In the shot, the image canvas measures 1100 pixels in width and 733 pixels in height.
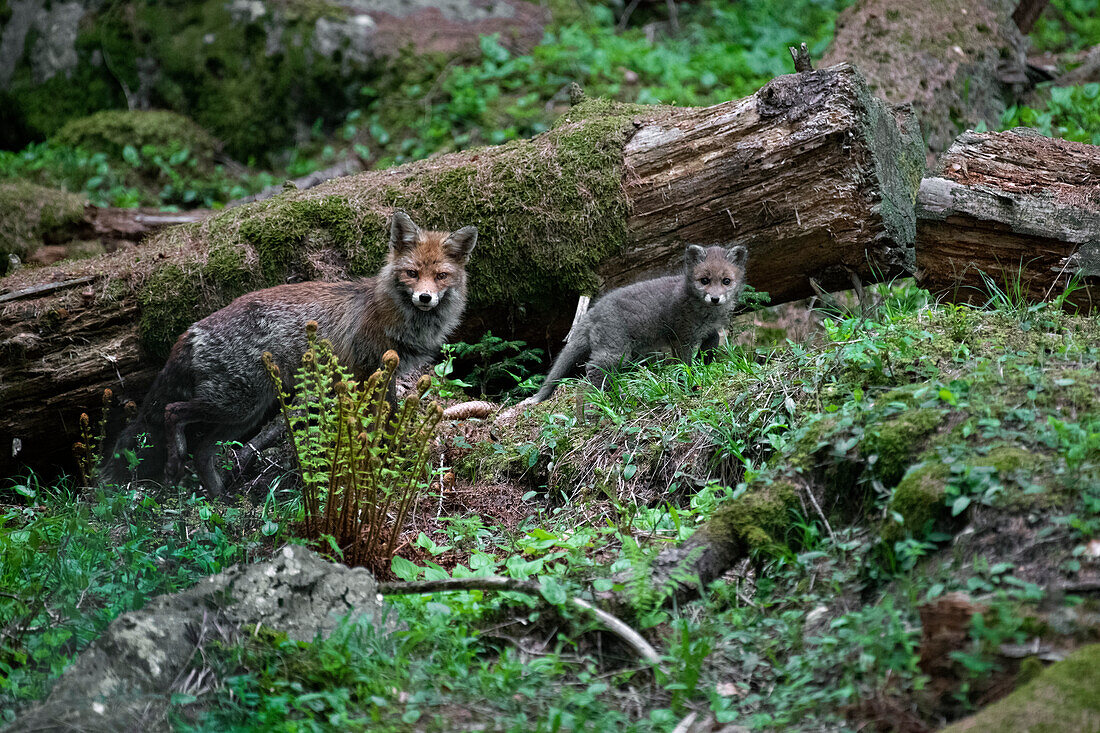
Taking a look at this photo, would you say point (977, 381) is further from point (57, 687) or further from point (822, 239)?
point (57, 687)

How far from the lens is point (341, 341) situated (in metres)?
6.88

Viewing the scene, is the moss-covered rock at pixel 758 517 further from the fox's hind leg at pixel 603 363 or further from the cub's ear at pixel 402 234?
the cub's ear at pixel 402 234

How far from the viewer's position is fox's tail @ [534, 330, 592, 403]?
7.30 m

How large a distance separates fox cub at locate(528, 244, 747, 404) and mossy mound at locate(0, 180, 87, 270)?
5.83m

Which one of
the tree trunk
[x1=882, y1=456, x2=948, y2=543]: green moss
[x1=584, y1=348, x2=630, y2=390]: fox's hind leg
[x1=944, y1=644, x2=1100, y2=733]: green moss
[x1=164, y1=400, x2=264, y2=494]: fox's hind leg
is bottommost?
[x1=164, y1=400, x2=264, y2=494]: fox's hind leg

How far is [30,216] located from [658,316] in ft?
22.8

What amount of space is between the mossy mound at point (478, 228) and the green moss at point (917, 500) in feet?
13.5

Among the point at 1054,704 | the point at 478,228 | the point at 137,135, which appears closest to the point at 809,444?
the point at 1054,704

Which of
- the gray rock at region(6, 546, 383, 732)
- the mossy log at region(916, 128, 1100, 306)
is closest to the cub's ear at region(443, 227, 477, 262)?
the gray rock at region(6, 546, 383, 732)

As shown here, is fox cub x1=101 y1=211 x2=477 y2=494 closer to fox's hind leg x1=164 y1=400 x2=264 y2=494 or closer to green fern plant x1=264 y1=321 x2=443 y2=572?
fox's hind leg x1=164 y1=400 x2=264 y2=494

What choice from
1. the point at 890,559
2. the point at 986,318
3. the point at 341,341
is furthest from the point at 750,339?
the point at 890,559

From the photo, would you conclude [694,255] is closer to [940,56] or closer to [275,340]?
[275,340]

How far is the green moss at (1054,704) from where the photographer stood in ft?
8.53

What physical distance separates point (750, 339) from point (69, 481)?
637 cm
